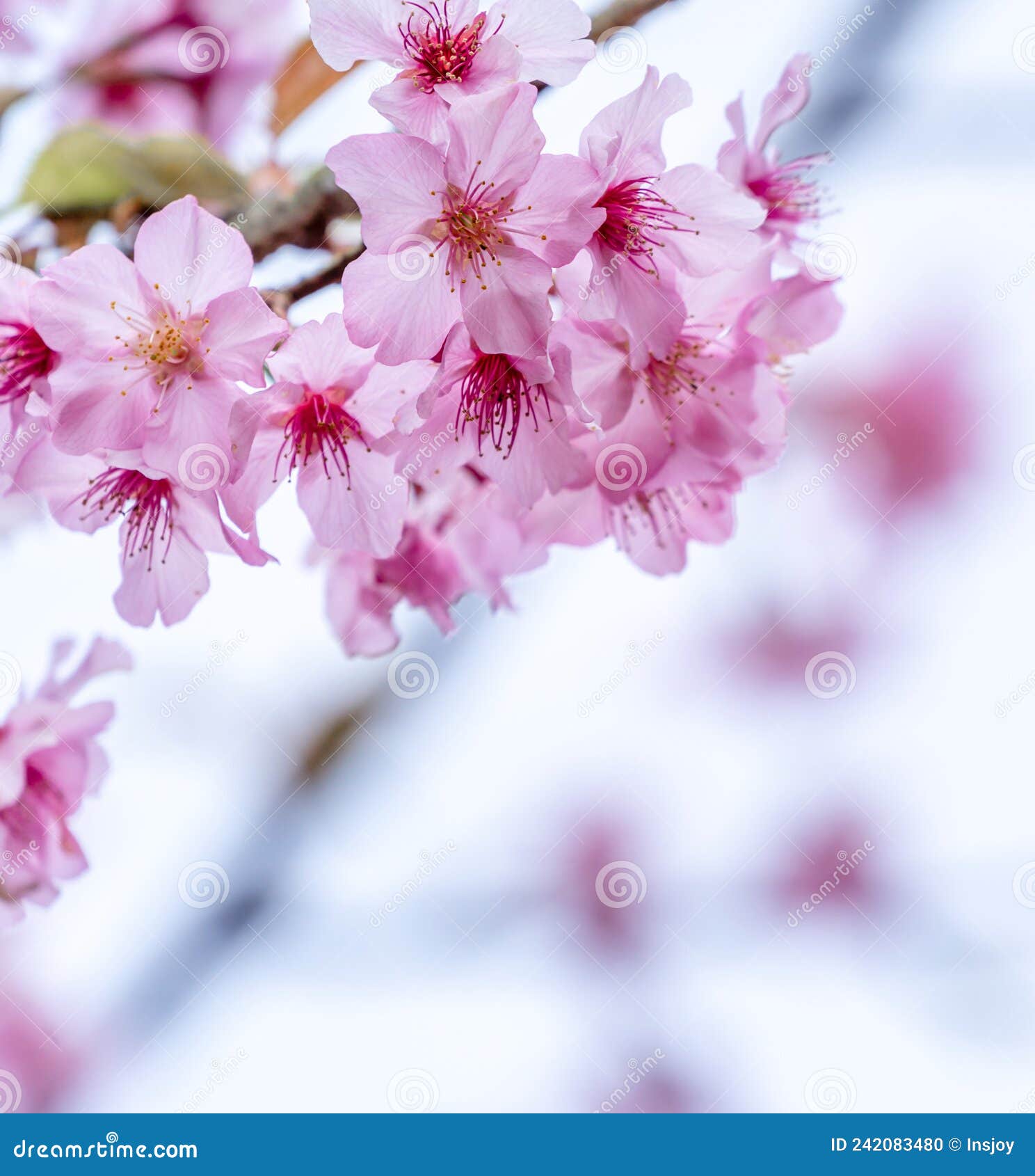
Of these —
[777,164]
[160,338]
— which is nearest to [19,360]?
[160,338]

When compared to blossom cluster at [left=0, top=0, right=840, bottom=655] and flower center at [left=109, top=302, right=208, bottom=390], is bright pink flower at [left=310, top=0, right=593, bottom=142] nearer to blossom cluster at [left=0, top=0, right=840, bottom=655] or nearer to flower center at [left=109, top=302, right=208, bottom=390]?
blossom cluster at [left=0, top=0, right=840, bottom=655]

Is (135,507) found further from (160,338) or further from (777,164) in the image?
(777,164)

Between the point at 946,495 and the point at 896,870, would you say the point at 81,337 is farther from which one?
the point at 896,870

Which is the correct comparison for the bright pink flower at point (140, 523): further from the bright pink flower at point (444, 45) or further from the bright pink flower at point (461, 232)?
the bright pink flower at point (444, 45)

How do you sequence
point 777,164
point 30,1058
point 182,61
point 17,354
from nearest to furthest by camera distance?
point 17,354 < point 777,164 < point 182,61 < point 30,1058

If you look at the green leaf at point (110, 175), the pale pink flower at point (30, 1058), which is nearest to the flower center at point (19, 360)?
the green leaf at point (110, 175)

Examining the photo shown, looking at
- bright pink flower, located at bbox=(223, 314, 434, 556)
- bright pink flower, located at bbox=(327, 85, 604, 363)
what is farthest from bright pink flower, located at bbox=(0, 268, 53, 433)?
bright pink flower, located at bbox=(327, 85, 604, 363)

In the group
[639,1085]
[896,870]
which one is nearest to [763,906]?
[896,870]
